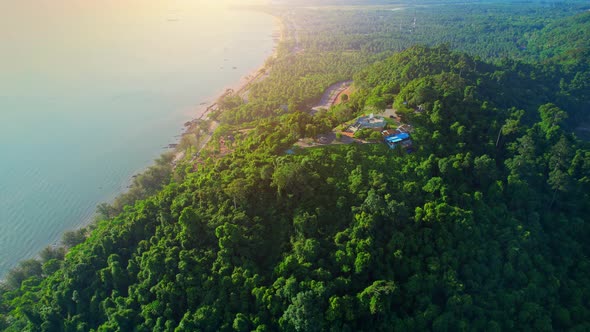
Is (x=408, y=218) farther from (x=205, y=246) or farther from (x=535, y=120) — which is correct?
(x=535, y=120)

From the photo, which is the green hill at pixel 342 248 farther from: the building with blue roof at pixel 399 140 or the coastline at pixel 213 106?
the coastline at pixel 213 106

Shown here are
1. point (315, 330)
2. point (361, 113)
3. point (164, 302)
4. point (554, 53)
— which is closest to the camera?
point (315, 330)

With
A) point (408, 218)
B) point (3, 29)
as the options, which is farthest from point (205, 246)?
point (3, 29)

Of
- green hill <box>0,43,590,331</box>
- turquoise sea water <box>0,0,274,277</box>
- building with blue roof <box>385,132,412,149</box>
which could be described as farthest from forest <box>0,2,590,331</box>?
turquoise sea water <box>0,0,274,277</box>

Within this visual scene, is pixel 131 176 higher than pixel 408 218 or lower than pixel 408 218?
lower

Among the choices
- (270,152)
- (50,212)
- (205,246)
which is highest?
(270,152)

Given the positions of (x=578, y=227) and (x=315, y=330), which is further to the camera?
(x=578, y=227)

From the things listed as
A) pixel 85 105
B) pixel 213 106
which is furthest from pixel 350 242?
pixel 85 105

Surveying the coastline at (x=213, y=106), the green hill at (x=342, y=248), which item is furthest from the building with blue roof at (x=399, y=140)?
the coastline at (x=213, y=106)
